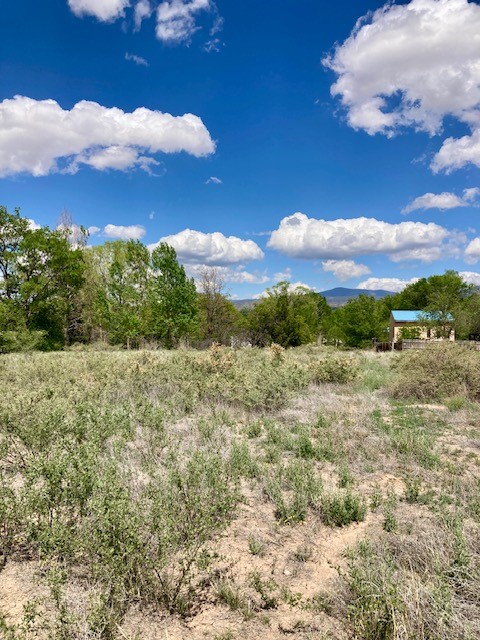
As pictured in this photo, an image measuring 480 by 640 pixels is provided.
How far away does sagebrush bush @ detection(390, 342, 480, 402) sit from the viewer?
35.0 feet

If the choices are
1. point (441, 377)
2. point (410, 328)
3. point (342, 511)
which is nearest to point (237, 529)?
point (342, 511)

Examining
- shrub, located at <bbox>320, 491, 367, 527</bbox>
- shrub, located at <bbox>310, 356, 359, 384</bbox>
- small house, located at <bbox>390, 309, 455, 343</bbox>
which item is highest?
small house, located at <bbox>390, 309, 455, 343</bbox>

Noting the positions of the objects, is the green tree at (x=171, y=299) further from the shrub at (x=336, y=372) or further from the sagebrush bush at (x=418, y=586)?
the sagebrush bush at (x=418, y=586)

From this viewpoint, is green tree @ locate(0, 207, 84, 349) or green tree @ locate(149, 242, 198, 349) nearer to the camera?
green tree @ locate(0, 207, 84, 349)

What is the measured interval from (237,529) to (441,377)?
893 cm

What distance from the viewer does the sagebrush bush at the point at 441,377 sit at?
1067 cm

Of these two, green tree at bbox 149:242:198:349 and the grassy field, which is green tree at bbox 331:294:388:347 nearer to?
green tree at bbox 149:242:198:349

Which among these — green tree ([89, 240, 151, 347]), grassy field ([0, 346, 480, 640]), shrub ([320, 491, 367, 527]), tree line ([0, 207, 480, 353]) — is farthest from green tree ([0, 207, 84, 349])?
shrub ([320, 491, 367, 527])

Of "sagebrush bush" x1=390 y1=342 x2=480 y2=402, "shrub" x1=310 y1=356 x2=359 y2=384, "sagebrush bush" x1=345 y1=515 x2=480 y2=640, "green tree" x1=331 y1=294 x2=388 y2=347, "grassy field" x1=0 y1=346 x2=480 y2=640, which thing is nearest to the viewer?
"sagebrush bush" x1=345 y1=515 x2=480 y2=640

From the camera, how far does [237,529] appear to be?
4.40 m

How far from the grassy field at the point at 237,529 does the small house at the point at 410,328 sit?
31782 mm

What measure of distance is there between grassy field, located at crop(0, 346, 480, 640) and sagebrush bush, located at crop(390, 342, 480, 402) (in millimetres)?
2501

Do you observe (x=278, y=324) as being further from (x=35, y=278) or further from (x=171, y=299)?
(x=35, y=278)

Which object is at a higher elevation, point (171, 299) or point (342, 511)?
point (171, 299)
